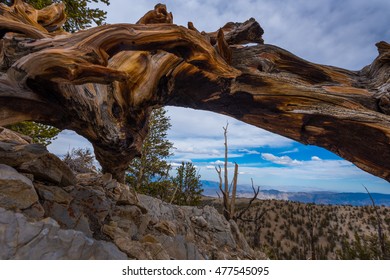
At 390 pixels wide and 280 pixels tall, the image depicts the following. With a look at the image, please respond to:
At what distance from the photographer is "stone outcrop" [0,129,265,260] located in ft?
7.02

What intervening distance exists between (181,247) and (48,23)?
4453 millimetres

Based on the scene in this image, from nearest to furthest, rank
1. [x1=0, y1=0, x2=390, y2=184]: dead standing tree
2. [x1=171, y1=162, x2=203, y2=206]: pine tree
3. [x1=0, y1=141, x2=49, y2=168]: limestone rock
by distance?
[x1=0, y1=0, x2=390, y2=184]: dead standing tree → [x1=0, y1=141, x2=49, y2=168]: limestone rock → [x1=171, y1=162, x2=203, y2=206]: pine tree

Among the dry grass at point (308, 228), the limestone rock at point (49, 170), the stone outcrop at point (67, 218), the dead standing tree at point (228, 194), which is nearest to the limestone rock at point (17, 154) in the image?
the stone outcrop at point (67, 218)

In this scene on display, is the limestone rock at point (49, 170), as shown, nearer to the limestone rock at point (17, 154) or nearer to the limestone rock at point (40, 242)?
the limestone rock at point (17, 154)

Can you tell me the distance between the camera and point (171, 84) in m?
3.70

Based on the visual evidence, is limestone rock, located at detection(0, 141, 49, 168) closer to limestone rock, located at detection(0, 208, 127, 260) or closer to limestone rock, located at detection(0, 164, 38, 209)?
limestone rock, located at detection(0, 164, 38, 209)

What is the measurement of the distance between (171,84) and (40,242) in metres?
2.54

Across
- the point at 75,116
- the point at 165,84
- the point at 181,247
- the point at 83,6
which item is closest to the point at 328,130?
the point at 165,84

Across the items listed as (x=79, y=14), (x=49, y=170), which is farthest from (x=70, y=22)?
(x=49, y=170)

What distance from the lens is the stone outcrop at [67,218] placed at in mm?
2141

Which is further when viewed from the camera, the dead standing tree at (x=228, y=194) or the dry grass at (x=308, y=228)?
the dry grass at (x=308, y=228)

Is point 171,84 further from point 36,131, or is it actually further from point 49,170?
point 36,131

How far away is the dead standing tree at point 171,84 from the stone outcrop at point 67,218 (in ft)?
2.21

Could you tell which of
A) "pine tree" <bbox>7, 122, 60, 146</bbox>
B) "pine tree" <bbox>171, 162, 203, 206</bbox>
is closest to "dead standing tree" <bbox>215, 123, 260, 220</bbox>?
"pine tree" <bbox>171, 162, 203, 206</bbox>
